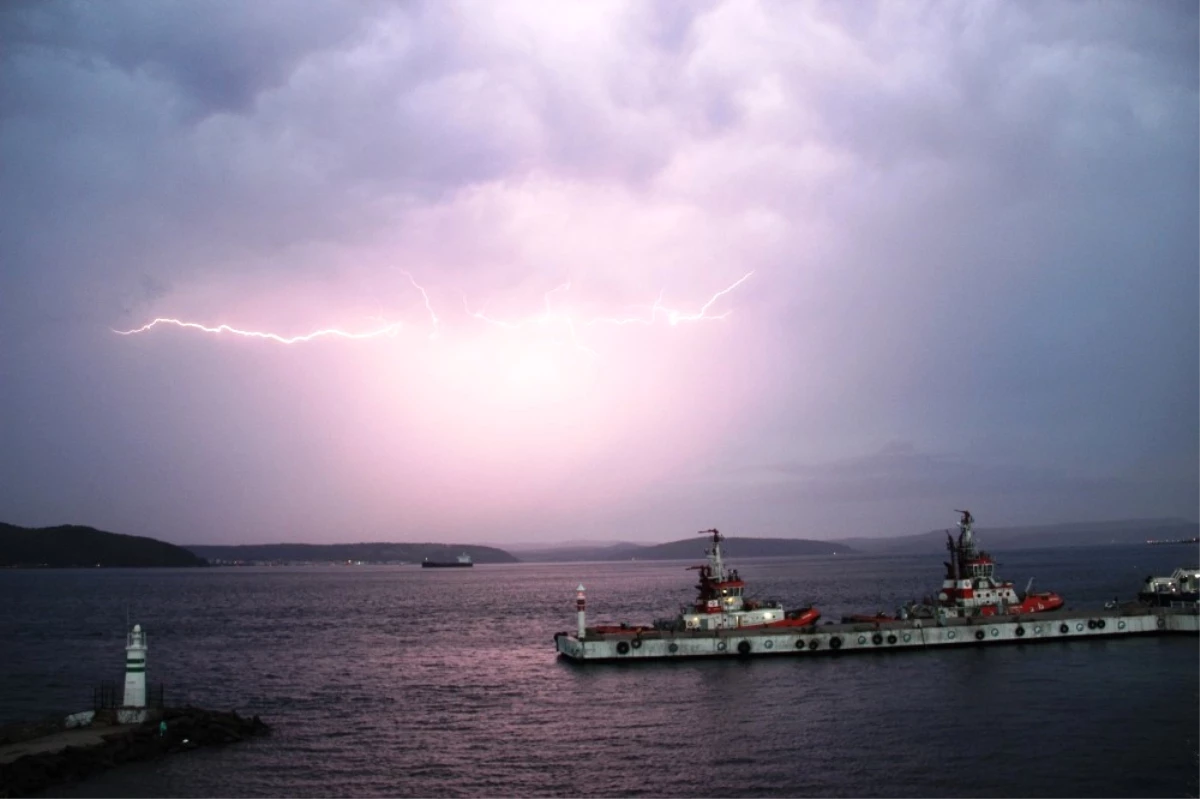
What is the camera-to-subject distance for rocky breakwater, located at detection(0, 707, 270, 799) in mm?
33781

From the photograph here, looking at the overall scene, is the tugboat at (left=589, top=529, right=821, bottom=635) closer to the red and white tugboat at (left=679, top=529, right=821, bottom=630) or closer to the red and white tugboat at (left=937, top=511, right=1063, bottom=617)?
the red and white tugboat at (left=679, top=529, right=821, bottom=630)

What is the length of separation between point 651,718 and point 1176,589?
210 feet

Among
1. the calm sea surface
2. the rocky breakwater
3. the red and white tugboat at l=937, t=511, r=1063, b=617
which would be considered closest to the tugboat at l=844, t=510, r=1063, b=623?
the red and white tugboat at l=937, t=511, r=1063, b=617

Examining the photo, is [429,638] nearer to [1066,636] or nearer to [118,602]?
[1066,636]

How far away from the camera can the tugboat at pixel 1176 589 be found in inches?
3418

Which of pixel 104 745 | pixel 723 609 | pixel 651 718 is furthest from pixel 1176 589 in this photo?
pixel 104 745

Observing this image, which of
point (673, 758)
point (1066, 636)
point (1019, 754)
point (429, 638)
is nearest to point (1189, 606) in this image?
point (1066, 636)

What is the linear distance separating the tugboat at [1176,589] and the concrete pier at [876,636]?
49.5ft

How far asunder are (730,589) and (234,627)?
207ft

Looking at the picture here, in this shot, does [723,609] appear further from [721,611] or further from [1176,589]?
[1176,589]

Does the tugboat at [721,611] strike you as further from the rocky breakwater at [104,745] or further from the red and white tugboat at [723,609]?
the rocky breakwater at [104,745]

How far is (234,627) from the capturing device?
10662 cm

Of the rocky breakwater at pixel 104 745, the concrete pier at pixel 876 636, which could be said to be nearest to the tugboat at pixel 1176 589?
the concrete pier at pixel 876 636

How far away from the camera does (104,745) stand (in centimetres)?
3706
